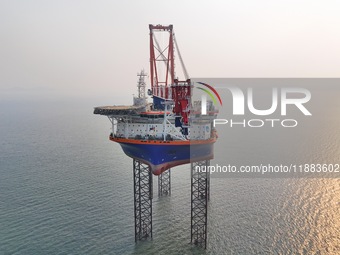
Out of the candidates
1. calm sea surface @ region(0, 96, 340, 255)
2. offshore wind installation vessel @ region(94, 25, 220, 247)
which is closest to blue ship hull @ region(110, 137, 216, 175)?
offshore wind installation vessel @ region(94, 25, 220, 247)

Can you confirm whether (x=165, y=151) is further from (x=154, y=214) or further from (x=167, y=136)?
(x=154, y=214)

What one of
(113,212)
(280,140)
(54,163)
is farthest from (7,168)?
(280,140)

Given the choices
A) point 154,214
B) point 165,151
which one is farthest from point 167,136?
point 154,214

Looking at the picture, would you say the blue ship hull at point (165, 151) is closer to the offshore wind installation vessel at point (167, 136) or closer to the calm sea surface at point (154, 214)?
the offshore wind installation vessel at point (167, 136)

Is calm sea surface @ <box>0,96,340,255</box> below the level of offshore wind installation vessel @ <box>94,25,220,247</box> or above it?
below

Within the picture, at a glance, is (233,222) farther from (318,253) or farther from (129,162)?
(129,162)

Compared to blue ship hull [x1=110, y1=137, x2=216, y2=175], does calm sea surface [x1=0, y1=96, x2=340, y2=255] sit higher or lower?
lower

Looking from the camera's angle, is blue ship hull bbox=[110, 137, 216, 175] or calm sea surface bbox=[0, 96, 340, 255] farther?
blue ship hull bbox=[110, 137, 216, 175]

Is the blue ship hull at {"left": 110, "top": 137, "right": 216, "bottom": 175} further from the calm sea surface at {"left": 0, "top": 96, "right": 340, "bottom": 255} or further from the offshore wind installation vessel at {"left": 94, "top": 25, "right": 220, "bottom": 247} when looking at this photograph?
the calm sea surface at {"left": 0, "top": 96, "right": 340, "bottom": 255}

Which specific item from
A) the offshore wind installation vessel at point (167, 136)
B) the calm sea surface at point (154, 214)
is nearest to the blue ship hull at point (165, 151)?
the offshore wind installation vessel at point (167, 136)
